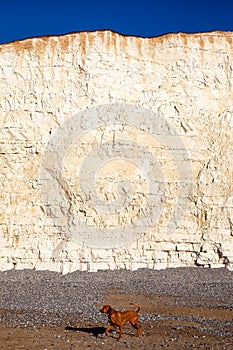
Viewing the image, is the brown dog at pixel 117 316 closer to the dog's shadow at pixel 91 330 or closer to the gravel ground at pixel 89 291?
the dog's shadow at pixel 91 330

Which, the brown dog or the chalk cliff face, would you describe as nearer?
the brown dog

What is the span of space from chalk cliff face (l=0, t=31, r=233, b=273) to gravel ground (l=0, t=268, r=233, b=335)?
1.65 m

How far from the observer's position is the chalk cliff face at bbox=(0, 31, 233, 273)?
21.6m

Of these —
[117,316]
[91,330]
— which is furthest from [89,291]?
[117,316]

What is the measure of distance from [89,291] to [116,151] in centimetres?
804

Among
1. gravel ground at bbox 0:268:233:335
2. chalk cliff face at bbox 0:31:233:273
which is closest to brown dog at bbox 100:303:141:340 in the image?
gravel ground at bbox 0:268:233:335

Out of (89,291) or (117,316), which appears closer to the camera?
(117,316)

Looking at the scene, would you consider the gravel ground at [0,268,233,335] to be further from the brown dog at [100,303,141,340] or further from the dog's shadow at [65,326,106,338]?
the brown dog at [100,303,141,340]

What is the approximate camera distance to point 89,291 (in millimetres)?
16047

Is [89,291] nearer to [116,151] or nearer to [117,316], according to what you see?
[117,316]

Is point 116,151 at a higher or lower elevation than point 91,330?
higher

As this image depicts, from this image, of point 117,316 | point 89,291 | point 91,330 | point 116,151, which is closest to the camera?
point 117,316

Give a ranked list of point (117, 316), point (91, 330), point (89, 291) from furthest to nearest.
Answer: point (89, 291) < point (91, 330) < point (117, 316)

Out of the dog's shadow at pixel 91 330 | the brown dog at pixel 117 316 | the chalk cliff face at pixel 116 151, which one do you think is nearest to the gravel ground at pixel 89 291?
the dog's shadow at pixel 91 330
